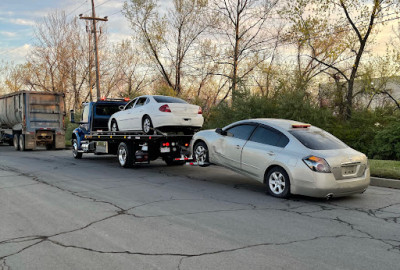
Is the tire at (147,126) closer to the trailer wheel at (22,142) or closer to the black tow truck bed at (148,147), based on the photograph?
the black tow truck bed at (148,147)

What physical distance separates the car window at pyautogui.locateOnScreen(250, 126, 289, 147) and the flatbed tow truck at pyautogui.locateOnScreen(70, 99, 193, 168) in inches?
133

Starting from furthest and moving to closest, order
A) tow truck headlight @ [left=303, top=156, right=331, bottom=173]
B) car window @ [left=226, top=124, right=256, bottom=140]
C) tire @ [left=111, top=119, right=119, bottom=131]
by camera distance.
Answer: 1. tire @ [left=111, top=119, right=119, bottom=131]
2. car window @ [left=226, top=124, right=256, bottom=140]
3. tow truck headlight @ [left=303, top=156, right=331, bottom=173]

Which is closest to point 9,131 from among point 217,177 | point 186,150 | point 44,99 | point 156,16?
point 44,99

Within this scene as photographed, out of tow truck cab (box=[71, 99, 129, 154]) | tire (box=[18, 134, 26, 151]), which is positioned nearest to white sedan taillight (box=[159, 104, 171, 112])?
tow truck cab (box=[71, 99, 129, 154])

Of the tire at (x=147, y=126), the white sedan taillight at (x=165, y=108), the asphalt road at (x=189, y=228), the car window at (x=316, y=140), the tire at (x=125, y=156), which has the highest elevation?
the white sedan taillight at (x=165, y=108)

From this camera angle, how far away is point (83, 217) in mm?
6164

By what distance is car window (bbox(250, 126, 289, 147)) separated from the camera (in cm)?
800

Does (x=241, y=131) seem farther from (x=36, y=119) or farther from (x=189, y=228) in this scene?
(x=36, y=119)

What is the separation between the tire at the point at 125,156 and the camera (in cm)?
1259

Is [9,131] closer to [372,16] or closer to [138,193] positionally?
[138,193]

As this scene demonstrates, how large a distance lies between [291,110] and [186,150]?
6.02 m

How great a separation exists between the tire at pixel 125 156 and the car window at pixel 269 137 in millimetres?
5231

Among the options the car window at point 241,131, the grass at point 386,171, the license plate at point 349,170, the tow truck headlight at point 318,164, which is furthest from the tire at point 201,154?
the grass at point 386,171

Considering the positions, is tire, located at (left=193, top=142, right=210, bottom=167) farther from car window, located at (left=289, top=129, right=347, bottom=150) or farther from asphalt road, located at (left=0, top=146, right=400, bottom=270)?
car window, located at (left=289, top=129, right=347, bottom=150)
